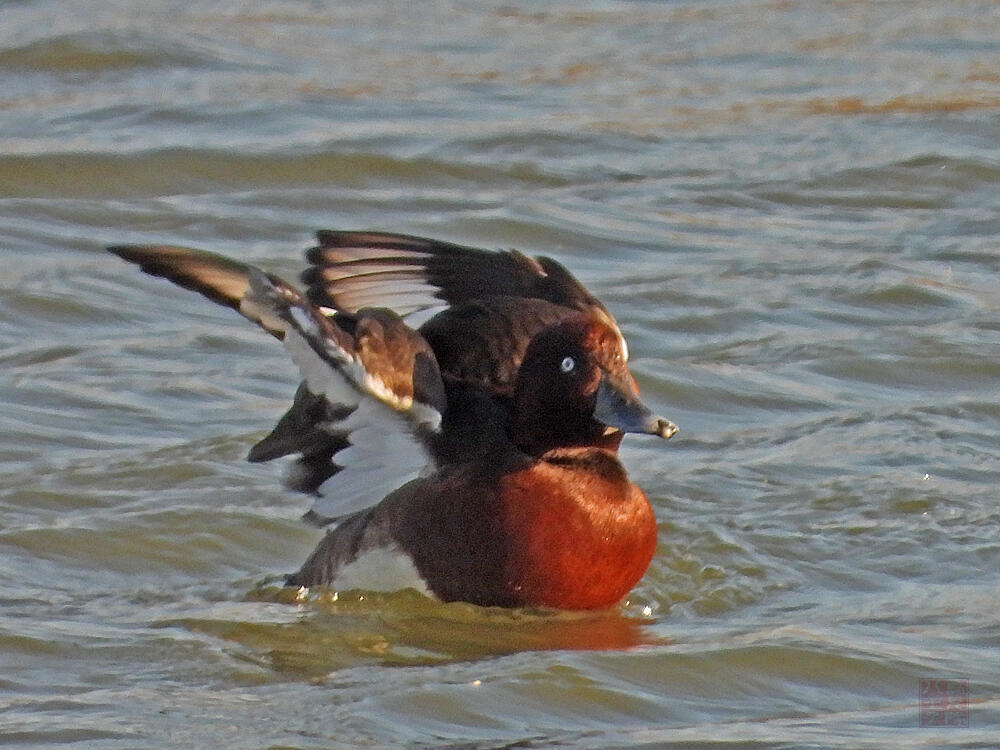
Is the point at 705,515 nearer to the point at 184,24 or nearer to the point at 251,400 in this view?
the point at 251,400

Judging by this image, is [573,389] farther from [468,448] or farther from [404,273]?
[404,273]

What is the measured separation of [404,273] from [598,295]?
282 cm

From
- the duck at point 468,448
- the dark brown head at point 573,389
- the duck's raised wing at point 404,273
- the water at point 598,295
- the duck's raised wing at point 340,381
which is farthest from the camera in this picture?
the duck's raised wing at point 404,273

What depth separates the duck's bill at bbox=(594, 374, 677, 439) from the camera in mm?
5980

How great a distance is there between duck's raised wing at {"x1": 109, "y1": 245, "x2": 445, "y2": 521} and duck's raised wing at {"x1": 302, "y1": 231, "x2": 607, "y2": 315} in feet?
2.51

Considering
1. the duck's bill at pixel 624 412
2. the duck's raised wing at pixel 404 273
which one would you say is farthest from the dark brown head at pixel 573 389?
the duck's raised wing at pixel 404 273

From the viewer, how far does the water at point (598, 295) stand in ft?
18.9

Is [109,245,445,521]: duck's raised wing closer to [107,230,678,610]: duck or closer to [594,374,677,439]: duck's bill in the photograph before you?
[107,230,678,610]: duck

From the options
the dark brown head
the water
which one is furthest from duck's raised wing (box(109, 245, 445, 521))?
the water

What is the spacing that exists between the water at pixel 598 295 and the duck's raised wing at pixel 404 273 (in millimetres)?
917

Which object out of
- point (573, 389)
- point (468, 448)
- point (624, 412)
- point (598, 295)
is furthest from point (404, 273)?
point (598, 295)

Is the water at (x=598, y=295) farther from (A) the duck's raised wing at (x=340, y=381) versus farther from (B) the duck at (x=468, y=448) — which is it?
(A) the duck's raised wing at (x=340, y=381)

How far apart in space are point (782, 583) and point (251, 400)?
9.02 ft

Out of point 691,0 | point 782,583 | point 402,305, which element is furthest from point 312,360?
point 691,0
